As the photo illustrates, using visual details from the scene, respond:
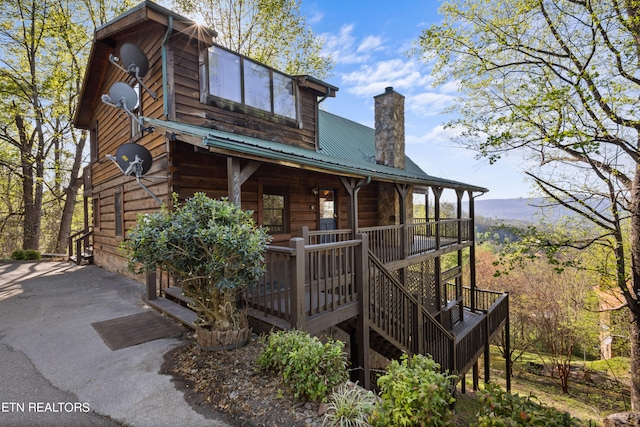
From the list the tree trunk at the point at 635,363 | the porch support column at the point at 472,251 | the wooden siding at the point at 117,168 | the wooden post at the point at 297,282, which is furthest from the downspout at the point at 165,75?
the tree trunk at the point at 635,363

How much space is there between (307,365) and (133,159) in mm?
5700

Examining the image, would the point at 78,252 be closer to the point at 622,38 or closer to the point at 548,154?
the point at 548,154

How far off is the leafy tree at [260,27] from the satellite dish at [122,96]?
11.2 m

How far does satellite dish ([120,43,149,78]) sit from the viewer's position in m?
6.79

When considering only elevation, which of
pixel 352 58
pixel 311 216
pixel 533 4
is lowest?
pixel 311 216

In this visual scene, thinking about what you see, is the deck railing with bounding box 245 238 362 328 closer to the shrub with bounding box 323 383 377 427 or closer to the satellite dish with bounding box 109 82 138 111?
the shrub with bounding box 323 383 377 427

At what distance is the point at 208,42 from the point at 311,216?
503 centimetres

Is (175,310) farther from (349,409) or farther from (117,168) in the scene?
(117,168)

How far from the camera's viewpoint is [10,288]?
773cm

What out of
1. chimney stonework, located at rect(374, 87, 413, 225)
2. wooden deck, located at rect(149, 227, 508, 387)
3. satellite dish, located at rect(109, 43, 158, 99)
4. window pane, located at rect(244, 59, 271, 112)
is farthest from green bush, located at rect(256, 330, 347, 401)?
chimney stonework, located at rect(374, 87, 413, 225)

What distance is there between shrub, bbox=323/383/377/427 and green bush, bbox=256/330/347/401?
168 millimetres

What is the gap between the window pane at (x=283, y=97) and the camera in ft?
27.8

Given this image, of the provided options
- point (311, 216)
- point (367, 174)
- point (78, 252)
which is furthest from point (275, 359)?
point (78, 252)

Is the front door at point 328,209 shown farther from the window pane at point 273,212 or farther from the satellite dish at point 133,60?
the satellite dish at point 133,60
